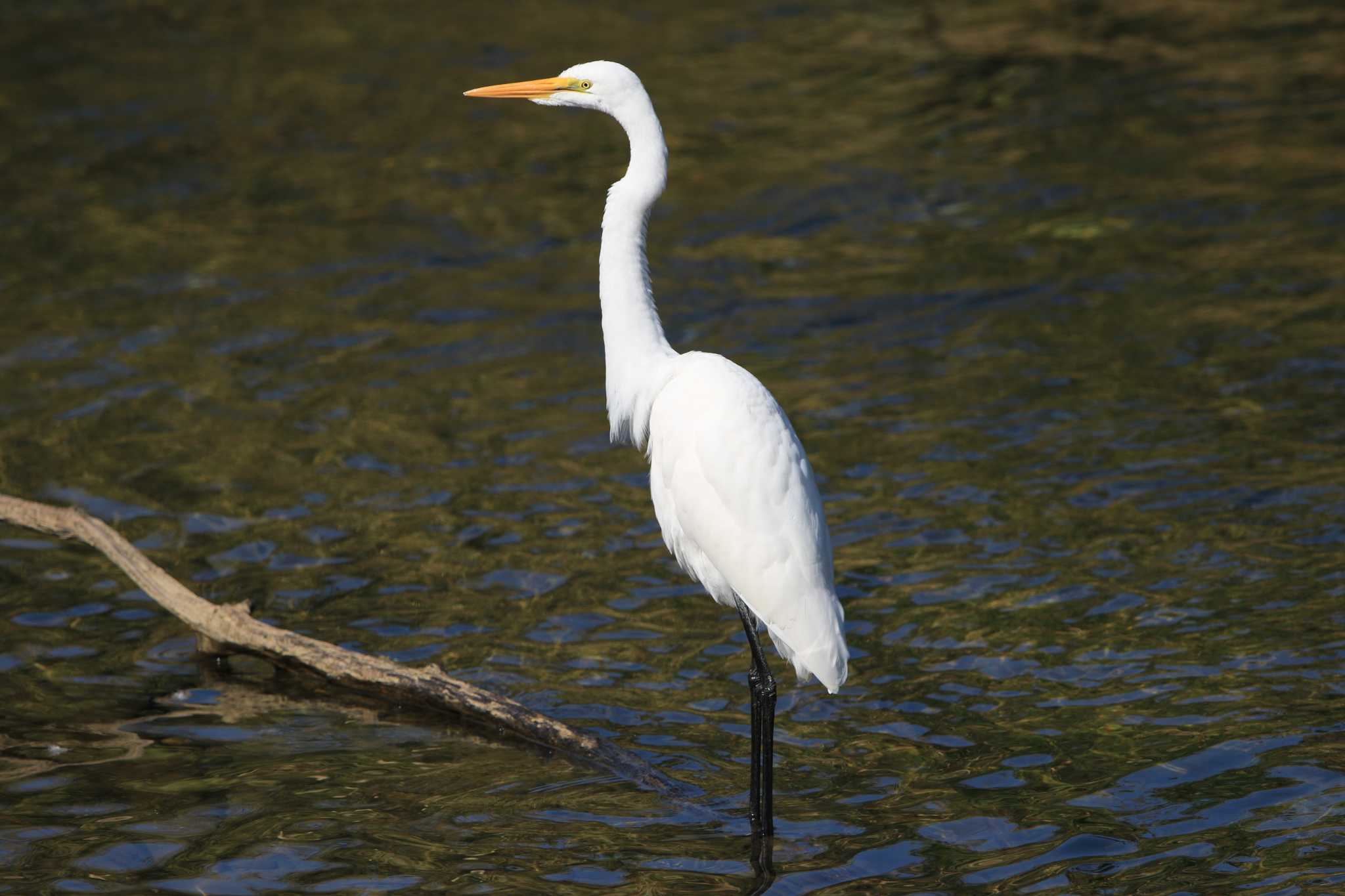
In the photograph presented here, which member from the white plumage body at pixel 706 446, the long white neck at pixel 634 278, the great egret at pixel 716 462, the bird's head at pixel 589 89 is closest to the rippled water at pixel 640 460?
the great egret at pixel 716 462

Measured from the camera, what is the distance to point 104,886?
16.1ft

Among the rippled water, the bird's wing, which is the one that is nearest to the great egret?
the bird's wing

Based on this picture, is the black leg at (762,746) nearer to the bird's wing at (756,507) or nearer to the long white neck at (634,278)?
the bird's wing at (756,507)

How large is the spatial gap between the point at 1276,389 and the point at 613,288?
14.9ft

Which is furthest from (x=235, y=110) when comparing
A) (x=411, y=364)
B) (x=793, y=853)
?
(x=793, y=853)

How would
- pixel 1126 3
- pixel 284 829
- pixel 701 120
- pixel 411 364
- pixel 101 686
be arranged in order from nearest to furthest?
1. pixel 284 829
2. pixel 101 686
3. pixel 411 364
4. pixel 701 120
5. pixel 1126 3

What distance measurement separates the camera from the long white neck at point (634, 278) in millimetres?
5355

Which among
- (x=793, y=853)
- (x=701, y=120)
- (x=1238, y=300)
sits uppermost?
(x=701, y=120)

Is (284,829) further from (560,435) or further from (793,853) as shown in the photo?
(560,435)

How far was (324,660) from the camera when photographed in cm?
592

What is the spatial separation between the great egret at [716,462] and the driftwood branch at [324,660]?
672 millimetres

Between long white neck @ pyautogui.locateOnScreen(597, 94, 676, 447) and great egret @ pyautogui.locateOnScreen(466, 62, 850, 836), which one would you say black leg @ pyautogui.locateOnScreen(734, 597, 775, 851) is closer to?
great egret @ pyautogui.locateOnScreen(466, 62, 850, 836)

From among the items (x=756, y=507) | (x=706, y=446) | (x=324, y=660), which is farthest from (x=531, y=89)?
(x=324, y=660)

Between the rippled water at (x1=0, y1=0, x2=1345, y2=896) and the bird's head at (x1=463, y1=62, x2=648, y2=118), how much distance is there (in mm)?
2232
